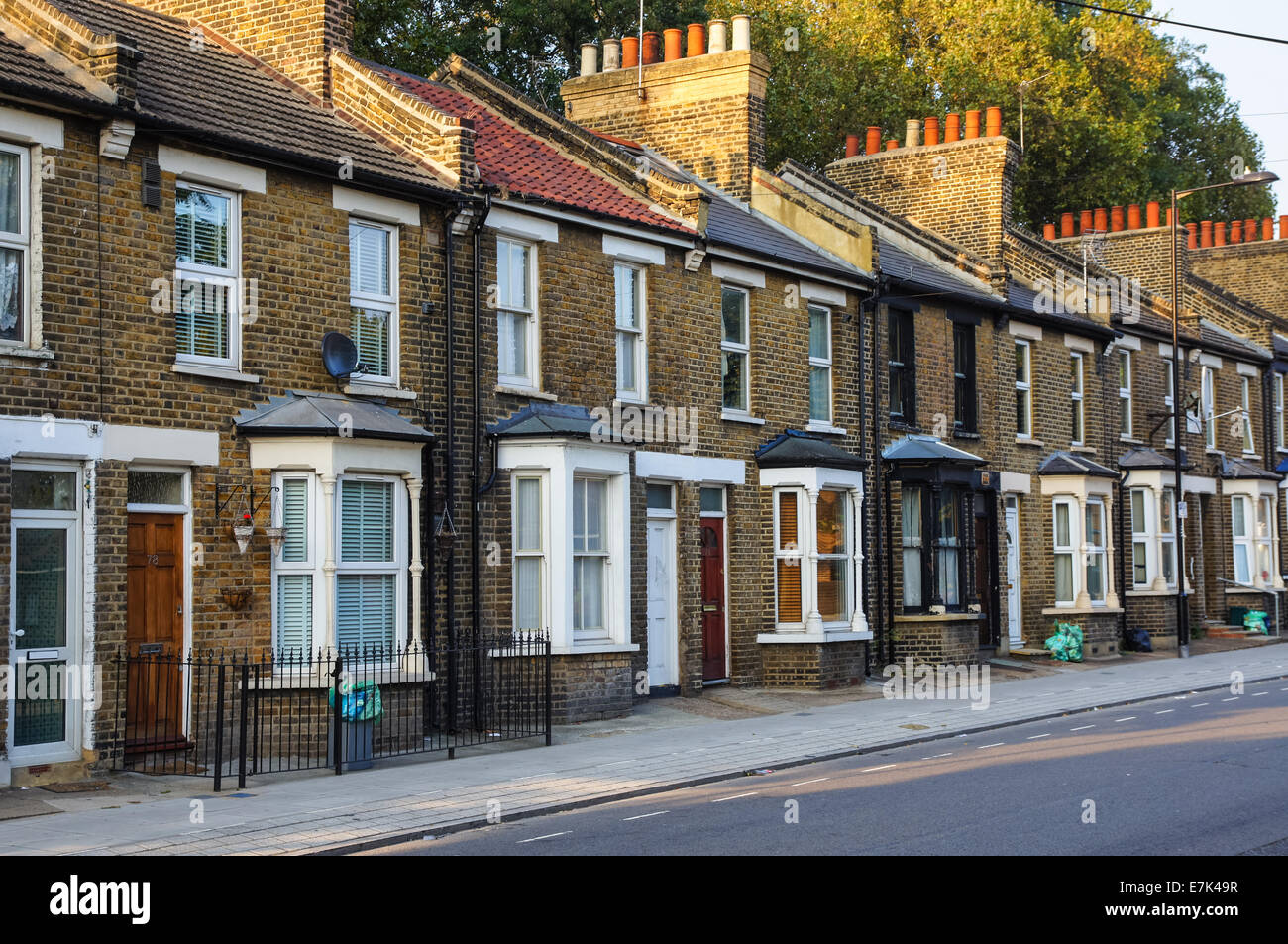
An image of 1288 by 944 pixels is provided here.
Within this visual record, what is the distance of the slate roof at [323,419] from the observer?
1574 centimetres

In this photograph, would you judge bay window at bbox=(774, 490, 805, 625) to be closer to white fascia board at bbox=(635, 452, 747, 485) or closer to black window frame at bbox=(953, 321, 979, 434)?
white fascia board at bbox=(635, 452, 747, 485)

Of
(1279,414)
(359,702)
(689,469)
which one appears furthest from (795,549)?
(1279,414)

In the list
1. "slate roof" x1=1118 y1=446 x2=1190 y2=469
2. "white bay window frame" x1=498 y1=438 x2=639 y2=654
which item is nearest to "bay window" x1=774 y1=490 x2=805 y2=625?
"white bay window frame" x1=498 y1=438 x2=639 y2=654

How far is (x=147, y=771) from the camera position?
14477 millimetres

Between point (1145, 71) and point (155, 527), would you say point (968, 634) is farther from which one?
point (1145, 71)

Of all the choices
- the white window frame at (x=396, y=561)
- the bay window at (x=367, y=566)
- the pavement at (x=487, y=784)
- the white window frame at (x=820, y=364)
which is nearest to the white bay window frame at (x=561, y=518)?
the pavement at (x=487, y=784)

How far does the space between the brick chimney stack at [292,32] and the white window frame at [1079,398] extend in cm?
1761

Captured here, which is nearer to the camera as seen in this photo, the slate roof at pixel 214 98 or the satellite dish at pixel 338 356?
the slate roof at pixel 214 98

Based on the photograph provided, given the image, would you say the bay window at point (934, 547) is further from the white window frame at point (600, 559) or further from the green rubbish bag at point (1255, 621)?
the green rubbish bag at point (1255, 621)

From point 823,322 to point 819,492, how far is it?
3.22m

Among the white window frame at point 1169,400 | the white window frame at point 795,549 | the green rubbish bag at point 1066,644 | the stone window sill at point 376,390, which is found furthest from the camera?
the white window frame at point 1169,400

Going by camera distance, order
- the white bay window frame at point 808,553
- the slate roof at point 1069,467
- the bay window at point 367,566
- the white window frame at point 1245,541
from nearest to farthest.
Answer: the bay window at point 367,566 < the white bay window frame at point 808,553 < the slate roof at point 1069,467 < the white window frame at point 1245,541

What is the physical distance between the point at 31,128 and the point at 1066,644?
20803 millimetres

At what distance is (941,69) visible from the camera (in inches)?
1783
